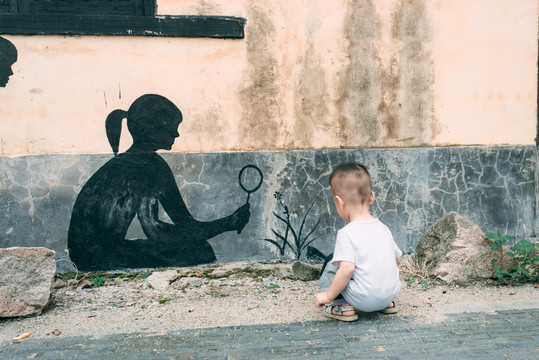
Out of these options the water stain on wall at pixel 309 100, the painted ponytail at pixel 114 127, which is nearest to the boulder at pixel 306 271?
the water stain on wall at pixel 309 100

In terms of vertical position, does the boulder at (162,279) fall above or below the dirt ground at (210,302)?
above

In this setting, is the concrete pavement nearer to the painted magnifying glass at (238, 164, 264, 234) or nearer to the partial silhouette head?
the painted magnifying glass at (238, 164, 264, 234)

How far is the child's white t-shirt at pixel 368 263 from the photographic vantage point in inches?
111

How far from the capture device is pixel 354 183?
9.58 feet

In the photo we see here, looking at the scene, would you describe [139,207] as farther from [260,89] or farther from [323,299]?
[323,299]

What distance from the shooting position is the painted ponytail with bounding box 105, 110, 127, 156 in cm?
407

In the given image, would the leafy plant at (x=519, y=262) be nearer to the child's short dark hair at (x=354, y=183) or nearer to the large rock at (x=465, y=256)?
the large rock at (x=465, y=256)

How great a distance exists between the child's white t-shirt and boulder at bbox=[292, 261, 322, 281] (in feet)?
3.59

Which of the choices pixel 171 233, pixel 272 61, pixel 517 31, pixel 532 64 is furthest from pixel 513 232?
pixel 171 233

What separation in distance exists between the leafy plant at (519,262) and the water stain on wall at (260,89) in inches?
86.8

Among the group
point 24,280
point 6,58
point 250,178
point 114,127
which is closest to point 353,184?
point 250,178

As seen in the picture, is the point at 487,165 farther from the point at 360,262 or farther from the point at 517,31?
the point at 360,262

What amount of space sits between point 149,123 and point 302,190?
1.62 m

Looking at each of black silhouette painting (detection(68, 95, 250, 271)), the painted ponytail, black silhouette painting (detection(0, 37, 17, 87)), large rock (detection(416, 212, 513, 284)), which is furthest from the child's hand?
black silhouette painting (detection(0, 37, 17, 87))
